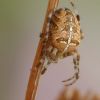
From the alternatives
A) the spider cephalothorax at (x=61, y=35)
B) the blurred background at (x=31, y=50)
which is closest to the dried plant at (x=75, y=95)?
the blurred background at (x=31, y=50)

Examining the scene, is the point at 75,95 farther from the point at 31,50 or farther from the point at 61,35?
the point at 61,35

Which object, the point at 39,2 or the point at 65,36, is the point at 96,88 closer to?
the point at 39,2

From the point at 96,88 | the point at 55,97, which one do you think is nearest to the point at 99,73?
the point at 96,88

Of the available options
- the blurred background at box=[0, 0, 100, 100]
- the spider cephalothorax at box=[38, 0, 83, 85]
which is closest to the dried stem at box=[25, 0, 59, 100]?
the spider cephalothorax at box=[38, 0, 83, 85]

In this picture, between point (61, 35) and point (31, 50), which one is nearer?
point (61, 35)

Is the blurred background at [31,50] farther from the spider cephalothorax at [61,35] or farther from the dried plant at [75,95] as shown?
the spider cephalothorax at [61,35]

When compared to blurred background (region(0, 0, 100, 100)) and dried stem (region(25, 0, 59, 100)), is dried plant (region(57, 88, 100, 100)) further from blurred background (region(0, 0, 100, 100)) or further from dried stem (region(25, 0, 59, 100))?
dried stem (region(25, 0, 59, 100))

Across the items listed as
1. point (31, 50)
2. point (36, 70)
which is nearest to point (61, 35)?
point (36, 70)

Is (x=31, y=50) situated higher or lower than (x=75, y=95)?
higher
